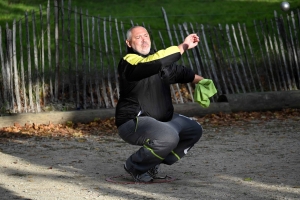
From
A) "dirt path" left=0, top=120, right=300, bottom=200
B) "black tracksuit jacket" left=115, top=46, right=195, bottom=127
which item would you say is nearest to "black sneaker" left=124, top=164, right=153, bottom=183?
"dirt path" left=0, top=120, right=300, bottom=200

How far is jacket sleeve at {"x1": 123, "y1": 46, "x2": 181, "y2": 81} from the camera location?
20.5 feet

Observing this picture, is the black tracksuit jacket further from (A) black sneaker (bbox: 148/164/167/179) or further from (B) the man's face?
(A) black sneaker (bbox: 148/164/167/179)

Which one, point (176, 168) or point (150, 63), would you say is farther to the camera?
point (176, 168)

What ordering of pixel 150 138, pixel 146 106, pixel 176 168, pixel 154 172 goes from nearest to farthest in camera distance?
pixel 150 138, pixel 146 106, pixel 154 172, pixel 176 168

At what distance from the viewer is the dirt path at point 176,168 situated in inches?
241

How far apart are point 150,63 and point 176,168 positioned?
5.85 feet

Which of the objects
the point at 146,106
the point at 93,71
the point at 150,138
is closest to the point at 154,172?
the point at 150,138

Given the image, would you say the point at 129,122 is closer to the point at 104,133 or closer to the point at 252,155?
the point at 252,155

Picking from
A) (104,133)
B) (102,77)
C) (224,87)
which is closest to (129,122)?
(104,133)

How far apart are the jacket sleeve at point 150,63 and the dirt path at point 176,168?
1030mm

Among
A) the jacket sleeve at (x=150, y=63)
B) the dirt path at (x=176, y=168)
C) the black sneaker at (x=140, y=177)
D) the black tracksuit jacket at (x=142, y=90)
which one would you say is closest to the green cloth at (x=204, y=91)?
the black tracksuit jacket at (x=142, y=90)

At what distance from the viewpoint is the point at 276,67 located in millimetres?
13211

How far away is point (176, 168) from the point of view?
303 inches

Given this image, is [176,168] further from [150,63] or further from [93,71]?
[93,71]
